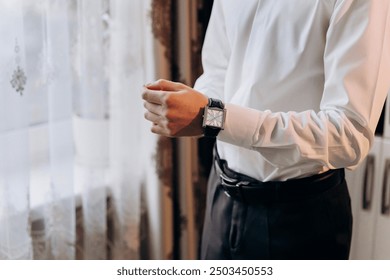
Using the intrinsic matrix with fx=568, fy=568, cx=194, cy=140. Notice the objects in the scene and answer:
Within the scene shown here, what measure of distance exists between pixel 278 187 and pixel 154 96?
0.32m

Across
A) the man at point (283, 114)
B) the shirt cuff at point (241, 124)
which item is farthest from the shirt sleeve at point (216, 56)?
the shirt cuff at point (241, 124)

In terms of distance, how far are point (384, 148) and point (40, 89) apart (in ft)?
3.03

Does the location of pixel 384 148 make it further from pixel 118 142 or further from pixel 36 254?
pixel 36 254

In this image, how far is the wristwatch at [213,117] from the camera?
930mm

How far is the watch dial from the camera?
0.93 meters

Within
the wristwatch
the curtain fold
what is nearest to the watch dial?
the wristwatch

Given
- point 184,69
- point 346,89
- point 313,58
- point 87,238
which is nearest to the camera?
point 346,89

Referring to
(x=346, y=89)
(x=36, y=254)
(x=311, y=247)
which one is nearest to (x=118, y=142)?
(x=36, y=254)

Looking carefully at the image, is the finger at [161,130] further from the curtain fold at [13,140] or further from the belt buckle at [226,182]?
the curtain fold at [13,140]

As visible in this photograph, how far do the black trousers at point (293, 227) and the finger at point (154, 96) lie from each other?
0.32m

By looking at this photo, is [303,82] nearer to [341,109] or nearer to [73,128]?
[341,109]
